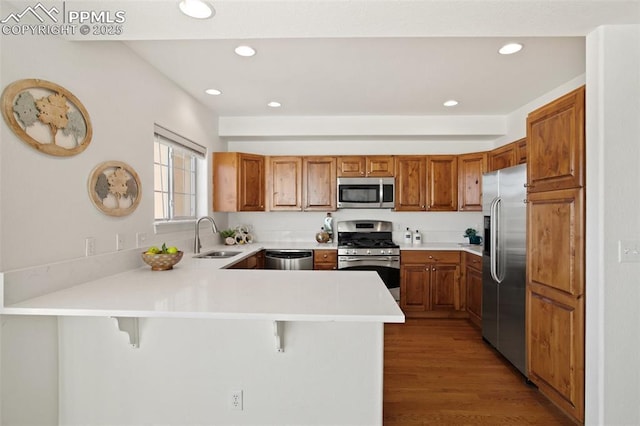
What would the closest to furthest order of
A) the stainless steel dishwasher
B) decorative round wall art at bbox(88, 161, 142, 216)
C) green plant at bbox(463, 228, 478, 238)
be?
Answer: decorative round wall art at bbox(88, 161, 142, 216)
the stainless steel dishwasher
green plant at bbox(463, 228, 478, 238)

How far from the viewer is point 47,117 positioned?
1699 millimetres

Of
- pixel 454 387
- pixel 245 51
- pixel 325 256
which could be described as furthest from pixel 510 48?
pixel 325 256

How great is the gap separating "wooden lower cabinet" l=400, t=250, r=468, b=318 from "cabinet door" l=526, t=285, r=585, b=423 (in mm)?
1583

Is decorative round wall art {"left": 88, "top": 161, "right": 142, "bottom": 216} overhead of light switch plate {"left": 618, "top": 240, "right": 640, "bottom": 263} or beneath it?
overhead

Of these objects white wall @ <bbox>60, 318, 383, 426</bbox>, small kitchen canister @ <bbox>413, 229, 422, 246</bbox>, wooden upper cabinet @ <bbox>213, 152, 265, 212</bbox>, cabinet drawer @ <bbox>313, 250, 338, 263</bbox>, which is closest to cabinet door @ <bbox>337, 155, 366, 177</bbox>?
cabinet drawer @ <bbox>313, 250, 338, 263</bbox>

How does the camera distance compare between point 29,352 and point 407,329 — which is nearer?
point 29,352

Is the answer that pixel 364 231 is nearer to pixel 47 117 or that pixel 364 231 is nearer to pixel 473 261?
pixel 473 261

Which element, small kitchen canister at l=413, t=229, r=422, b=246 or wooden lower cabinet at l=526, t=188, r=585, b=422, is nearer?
wooden lower cabinet at l=526, t=188, r=585, b=422

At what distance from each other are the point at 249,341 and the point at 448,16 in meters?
1.96

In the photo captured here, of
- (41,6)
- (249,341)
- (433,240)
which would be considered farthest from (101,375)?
(433,240)

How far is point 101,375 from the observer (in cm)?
179

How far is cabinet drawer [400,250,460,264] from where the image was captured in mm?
4062

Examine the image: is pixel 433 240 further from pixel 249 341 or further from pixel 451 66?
pixel 249 341

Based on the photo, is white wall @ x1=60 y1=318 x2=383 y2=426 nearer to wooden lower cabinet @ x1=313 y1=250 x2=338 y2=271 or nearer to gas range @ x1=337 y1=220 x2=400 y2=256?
wooden lower cabinet @ x1=313 y1=250 x2=338 y2=271
